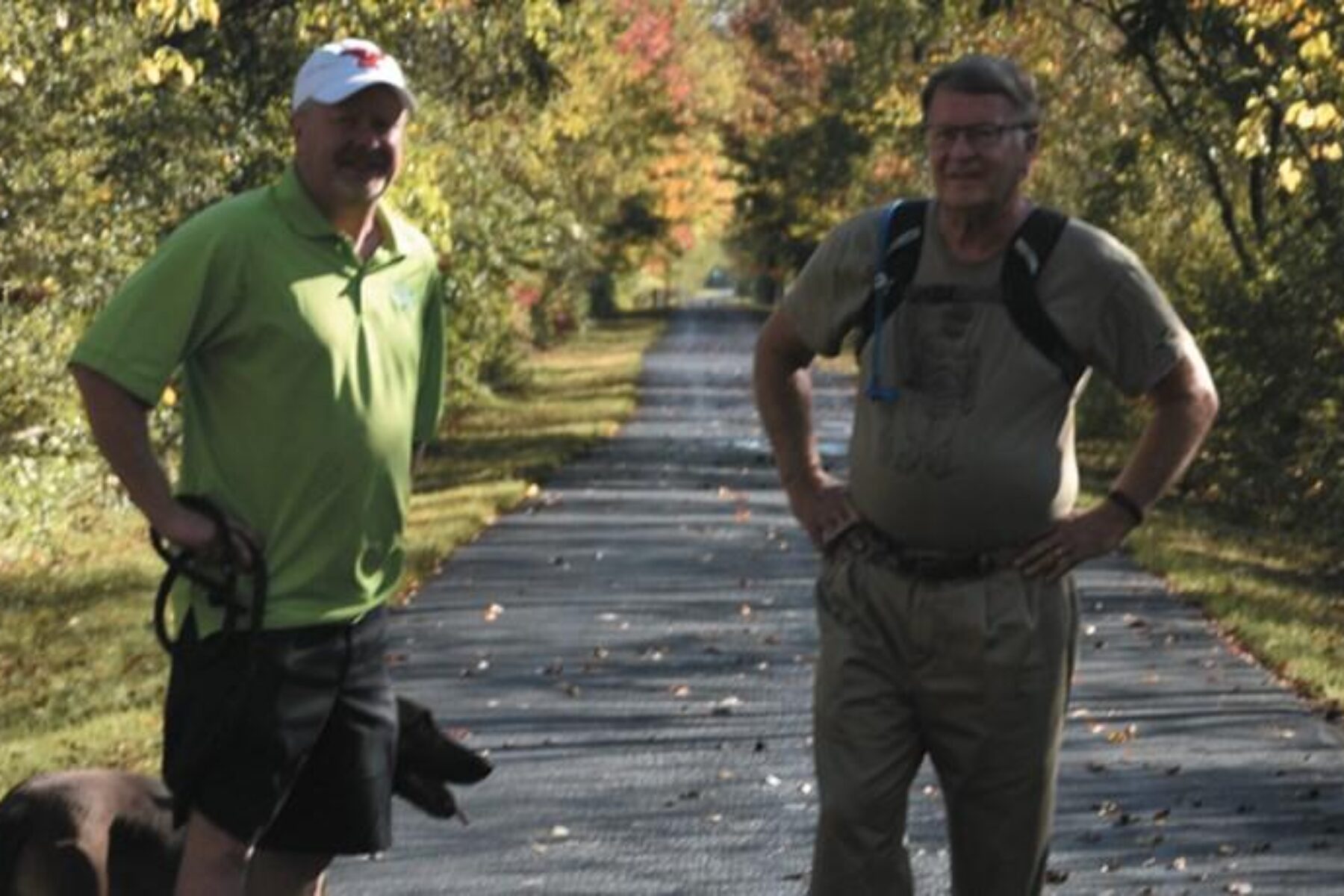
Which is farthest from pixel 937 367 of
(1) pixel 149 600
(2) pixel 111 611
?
(1) pixel 149 600

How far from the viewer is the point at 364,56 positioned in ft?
18.6

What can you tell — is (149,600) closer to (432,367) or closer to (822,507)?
(432,367)

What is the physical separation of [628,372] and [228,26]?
29558mm

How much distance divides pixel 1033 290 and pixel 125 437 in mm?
1618

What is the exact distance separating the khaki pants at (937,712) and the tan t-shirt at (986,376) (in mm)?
124

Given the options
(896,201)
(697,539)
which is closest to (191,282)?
(896,201)

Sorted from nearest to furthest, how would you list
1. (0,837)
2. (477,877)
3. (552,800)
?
(0,837)
(477,877)
(552,800)

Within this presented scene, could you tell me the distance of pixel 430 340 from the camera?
606 centimetres

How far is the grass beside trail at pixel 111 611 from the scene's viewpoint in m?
11.2

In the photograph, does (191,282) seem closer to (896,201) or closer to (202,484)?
(202,484)

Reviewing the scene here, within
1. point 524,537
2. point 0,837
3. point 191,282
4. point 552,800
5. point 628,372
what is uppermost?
point 191,282

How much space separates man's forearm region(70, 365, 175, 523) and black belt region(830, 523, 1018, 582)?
1.27 meters

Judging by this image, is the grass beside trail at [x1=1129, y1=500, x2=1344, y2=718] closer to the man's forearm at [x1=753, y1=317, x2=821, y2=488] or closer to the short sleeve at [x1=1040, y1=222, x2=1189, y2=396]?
the man's forearm at [x1=753, y1=317, x2=821, y2=488]

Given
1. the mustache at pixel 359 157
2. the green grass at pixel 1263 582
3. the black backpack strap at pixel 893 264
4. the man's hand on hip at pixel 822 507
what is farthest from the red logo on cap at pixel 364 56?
the green grass at pixel 1263 582
